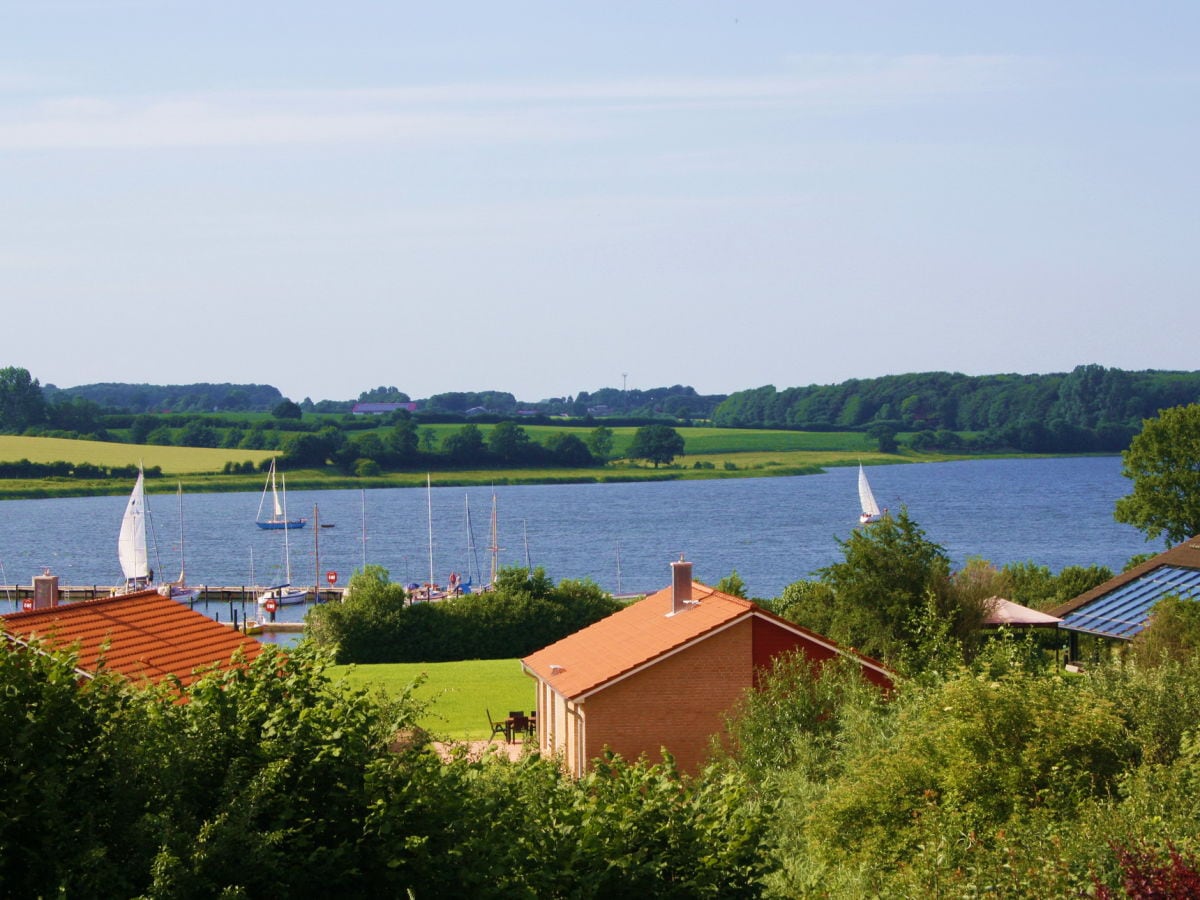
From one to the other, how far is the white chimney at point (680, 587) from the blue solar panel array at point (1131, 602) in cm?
1261

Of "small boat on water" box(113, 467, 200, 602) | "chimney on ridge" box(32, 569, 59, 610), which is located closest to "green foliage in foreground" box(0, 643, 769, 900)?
"chimney on ridge" box(32, 569, 59, 610)

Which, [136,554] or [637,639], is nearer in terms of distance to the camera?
[637,639]

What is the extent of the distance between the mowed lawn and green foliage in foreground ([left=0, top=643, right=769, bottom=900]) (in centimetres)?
2073

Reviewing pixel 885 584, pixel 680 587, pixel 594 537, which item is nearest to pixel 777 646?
pixel 680 587

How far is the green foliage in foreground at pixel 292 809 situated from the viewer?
1166 cm

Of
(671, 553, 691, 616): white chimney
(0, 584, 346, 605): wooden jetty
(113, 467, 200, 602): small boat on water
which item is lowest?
(0, 584, 346, 605): wooden jetty

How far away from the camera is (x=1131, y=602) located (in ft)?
138

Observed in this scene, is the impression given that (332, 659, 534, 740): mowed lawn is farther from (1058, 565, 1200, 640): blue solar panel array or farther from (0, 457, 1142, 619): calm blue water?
(0, 457, 1142, 619): calm blue water

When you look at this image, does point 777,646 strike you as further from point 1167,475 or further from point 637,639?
point 1167,475

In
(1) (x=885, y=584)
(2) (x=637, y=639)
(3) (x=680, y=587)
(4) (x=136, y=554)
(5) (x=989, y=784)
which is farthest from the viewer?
(4) (x=136, y=554)

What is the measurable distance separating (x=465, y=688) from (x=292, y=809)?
3399cm

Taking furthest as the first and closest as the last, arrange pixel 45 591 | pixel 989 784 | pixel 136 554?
pixel 136 554 → pixel 45 591 → pixel 989 784

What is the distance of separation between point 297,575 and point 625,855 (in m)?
108

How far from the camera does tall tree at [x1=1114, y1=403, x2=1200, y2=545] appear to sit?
6488 cm
